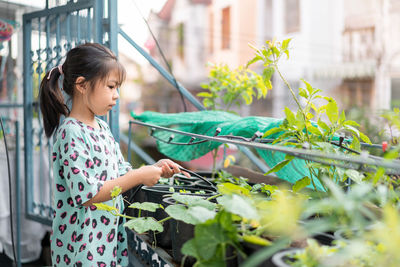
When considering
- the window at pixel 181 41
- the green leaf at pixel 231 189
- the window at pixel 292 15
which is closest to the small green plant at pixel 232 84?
the green leaf at pixel 231 189

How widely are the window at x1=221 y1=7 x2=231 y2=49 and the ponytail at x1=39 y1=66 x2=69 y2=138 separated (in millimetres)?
11853

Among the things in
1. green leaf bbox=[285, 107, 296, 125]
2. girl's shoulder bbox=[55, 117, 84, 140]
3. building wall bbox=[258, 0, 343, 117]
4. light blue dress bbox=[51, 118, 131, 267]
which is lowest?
light blue dress bbox=[51, 118, 131, 267]

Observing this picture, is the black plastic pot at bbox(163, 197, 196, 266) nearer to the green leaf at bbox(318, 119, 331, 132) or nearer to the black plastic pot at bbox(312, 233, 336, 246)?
the black plastic pot at bbox(312, 233, 336, 246)

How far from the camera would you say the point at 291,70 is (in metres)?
11.6

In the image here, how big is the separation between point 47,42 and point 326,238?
1.70 metres

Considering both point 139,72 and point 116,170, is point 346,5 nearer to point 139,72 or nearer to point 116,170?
point 139,72

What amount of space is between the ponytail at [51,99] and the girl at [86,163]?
7 centimetres

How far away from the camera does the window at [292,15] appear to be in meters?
11.2

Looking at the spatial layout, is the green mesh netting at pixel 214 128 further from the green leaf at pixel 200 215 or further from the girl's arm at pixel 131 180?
the green leaf at pixel 200 215

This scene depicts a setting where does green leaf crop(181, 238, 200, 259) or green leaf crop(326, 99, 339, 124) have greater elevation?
green leaf crop(326, 99, 339, 124)

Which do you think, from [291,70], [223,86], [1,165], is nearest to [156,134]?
[223,86]

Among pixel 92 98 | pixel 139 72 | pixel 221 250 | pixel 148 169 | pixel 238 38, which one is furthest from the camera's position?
pixel 139 72

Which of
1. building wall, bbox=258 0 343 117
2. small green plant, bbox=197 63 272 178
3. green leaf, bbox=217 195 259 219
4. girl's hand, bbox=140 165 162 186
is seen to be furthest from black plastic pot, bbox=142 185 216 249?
building wall, bbox=258 0 343 117

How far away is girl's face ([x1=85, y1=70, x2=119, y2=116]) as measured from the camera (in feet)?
4.10
